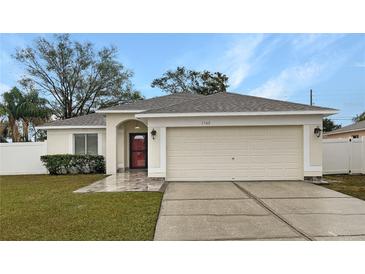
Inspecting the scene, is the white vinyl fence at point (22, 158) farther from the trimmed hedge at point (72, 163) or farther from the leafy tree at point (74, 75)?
the leafy tree at point (74, 75)

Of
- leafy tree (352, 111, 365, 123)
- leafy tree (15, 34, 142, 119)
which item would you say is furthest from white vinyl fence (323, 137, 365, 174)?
leafy tree (352, 111, 365, 123)

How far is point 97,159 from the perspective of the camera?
14.9 meters

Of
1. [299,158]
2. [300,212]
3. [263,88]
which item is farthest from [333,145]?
[263,88]

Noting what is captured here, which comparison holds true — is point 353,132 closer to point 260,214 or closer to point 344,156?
point 344,156

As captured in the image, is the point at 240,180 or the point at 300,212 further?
the point at 240,180

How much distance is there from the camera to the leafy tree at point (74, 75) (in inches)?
1048

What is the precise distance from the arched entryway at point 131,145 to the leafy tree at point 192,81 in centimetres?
1923

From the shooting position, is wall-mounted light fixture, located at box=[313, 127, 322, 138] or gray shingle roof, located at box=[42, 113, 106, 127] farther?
gray shingle roof, located at box=[42, 113, 106, 127]

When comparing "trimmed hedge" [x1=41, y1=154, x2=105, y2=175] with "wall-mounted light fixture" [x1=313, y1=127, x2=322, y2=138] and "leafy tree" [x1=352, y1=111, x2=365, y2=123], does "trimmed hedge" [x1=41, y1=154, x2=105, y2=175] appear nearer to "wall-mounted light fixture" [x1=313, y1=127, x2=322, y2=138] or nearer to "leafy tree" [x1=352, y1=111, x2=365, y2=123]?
"wall-mounted light fixture" [x1=313, y1=127, x2=322, y2=138]

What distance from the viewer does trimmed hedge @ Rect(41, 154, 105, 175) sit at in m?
14.6

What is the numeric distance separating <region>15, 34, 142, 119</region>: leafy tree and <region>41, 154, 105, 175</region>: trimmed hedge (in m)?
14.9

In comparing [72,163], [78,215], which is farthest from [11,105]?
[78,215]
